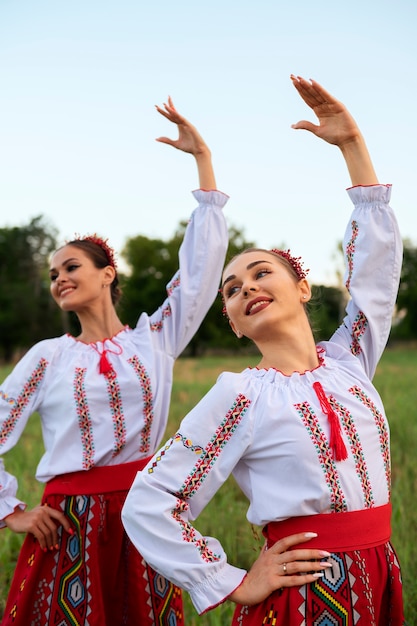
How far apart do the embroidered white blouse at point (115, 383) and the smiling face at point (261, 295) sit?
2.61 feet

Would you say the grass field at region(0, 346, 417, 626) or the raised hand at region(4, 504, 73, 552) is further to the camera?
the grass field at region(0, 346, 417, 626)

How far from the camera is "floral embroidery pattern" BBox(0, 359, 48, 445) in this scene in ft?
8.30

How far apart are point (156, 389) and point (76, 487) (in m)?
0.50

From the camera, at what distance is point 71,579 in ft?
7.64

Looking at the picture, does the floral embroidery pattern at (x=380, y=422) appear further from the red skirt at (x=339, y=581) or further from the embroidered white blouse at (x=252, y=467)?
the red skirt at (x=339, y=581)

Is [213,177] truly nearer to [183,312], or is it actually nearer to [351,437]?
[183,312]

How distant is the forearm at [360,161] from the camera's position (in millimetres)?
1958

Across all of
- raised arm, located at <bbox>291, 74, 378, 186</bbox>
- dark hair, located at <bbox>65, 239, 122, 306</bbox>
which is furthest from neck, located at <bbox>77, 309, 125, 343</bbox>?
raised arm, located at <bbox>291, 74, 378, 186</bbox>

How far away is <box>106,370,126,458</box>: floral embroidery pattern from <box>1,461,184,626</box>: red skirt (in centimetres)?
10

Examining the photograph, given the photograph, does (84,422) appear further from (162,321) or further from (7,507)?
(162,321)

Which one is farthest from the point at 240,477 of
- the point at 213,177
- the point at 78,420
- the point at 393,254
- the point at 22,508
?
the point at 213,177

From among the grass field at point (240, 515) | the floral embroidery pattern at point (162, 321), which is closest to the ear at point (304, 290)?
the grass field at point (240, 515)

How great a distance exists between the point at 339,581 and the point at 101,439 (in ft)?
3.97

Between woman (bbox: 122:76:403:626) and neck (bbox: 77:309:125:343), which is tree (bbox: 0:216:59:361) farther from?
woman (bbox: 122:76:403:626)
